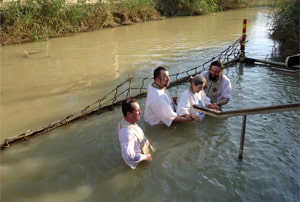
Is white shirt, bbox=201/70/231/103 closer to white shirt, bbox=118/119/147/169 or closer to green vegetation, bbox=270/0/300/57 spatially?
white shirt, bbox=118/119/147/169

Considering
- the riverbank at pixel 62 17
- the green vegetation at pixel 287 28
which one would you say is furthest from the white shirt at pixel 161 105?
the riverbank at pixel 62 17

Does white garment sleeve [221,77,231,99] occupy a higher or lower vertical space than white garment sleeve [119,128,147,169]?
higher

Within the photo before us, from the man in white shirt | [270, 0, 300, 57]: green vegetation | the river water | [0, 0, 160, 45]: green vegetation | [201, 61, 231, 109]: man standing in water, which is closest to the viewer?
the river water

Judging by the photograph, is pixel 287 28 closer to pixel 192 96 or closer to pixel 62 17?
pixel 192 96

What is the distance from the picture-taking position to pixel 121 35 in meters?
15.3

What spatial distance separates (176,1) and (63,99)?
20.8 m

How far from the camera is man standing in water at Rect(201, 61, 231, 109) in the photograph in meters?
5.09

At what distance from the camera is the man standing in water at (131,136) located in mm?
3287

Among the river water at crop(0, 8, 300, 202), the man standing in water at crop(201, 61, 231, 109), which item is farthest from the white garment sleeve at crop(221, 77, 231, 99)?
the river water at crop(0, 8, 300, 202)

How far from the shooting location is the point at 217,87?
5246 millimetres

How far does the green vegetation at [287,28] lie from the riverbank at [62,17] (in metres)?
11.5

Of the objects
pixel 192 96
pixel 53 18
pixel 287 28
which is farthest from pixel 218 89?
pixel 53 18

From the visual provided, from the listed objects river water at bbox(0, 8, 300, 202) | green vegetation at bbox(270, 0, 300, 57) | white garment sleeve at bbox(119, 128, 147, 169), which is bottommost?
river water at bbox(0, 8, 300, 202)

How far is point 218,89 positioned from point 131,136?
2.63 m
